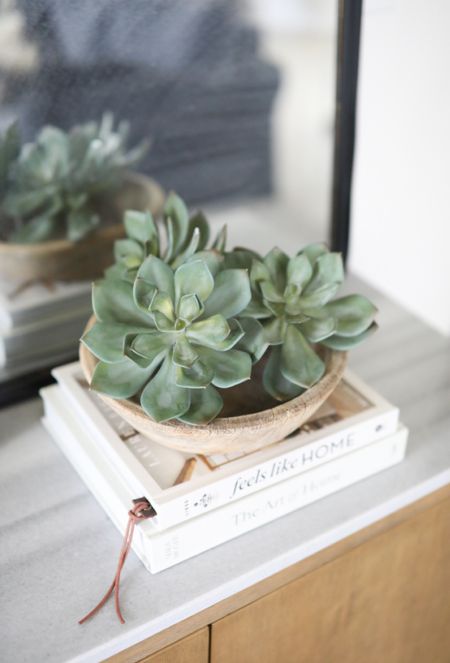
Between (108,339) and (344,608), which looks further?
(344,608)

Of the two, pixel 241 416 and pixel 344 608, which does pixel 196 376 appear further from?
pixel 344 608

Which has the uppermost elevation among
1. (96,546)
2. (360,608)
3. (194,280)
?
(194,280)

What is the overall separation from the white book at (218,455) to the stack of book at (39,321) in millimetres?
84

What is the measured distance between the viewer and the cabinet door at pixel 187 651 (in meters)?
0.58

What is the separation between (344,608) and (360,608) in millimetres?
24

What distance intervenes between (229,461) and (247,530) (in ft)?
0.20

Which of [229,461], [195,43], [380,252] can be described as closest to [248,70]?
[195,43]

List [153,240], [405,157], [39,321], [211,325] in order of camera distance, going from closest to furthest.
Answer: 1. [211,325]
2. [153,240]
3. [39,321]
4. [405,157]

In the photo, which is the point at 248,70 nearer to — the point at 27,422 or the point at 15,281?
the point at 15,281

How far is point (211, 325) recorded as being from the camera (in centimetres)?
54

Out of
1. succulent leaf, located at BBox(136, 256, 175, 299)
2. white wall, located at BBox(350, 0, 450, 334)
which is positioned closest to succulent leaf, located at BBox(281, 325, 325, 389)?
succulent leaf, located at BBox(136, 256, 175, 299)

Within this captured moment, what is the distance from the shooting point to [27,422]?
0.75m

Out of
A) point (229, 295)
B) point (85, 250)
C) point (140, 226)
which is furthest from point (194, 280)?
point (85, 250)

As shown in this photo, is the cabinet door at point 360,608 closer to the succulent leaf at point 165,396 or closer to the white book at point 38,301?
the succulent leaf at point 165,396
